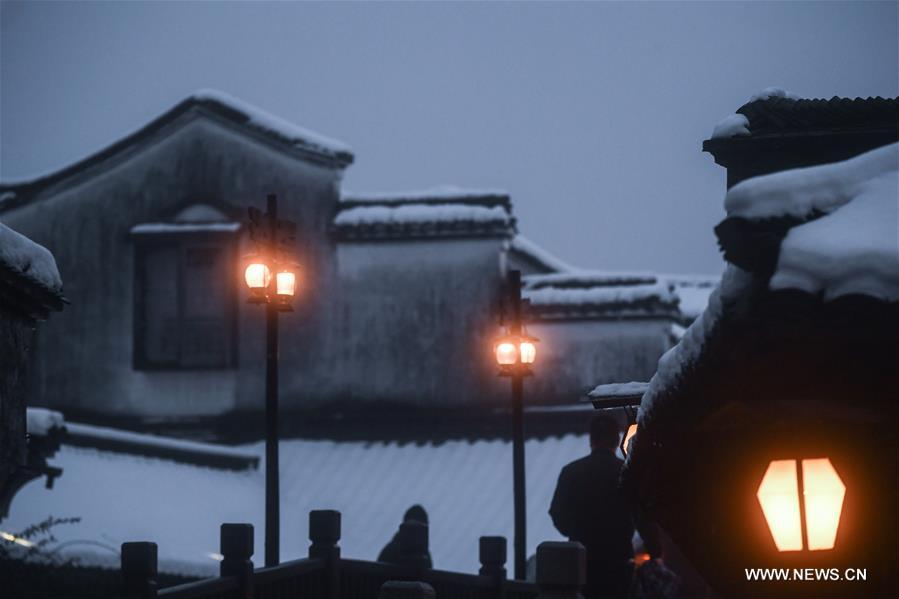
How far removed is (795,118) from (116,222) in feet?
71.5

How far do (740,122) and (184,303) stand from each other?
20.4 metres

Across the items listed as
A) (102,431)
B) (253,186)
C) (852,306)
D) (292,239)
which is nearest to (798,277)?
(852,306)

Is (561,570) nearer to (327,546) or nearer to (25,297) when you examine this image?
(25,297)

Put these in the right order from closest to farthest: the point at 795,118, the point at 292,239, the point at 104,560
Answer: the point at 795,118 < the point at 292,239 < the point at 104,560

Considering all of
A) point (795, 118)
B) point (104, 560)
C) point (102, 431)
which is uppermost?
point (795, 118)

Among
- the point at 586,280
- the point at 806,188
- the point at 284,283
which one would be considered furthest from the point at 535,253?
the point at 806,188

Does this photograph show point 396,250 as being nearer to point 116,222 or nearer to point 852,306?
point 116,222

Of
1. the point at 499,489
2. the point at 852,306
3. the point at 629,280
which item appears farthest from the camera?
the point at 629,280

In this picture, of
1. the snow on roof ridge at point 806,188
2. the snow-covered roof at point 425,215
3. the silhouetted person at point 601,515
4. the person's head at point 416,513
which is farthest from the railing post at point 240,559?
the snow-covered roof at point 425,215

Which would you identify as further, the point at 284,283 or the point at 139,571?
the point at 284,283

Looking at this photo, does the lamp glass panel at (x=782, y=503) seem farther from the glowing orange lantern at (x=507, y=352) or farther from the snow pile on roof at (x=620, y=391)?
the glowing orange lantern at (x=507, y=352)

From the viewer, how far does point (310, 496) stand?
25.0 meters

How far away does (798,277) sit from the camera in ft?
19.7

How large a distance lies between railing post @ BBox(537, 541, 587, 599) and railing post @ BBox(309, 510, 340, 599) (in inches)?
149
